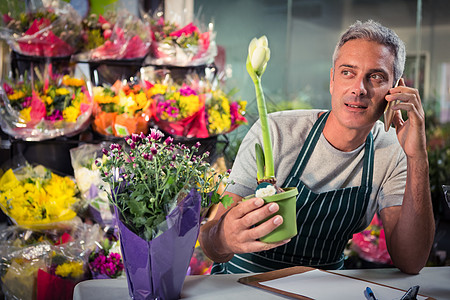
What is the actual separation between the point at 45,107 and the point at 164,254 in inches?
82.8

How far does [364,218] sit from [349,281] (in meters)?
0.55

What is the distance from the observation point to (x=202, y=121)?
3.15 m

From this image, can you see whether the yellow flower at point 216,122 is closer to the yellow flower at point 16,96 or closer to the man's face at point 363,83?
the yellow flower at point 16,96

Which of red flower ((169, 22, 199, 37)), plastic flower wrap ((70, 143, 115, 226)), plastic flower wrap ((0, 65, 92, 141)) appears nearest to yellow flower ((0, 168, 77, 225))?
plastic flower wrap ((70, 143, 115, 226))

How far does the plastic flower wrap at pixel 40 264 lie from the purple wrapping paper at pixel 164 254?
1205 millimetres

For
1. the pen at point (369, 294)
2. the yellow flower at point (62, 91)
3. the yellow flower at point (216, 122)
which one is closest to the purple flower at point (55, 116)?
the yellow flower at point (62, 91)

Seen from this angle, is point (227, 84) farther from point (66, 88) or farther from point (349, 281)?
point (349, 281)

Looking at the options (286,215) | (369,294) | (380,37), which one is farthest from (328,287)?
(380,37)

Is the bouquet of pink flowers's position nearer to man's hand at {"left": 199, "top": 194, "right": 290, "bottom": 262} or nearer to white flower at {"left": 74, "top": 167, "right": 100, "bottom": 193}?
white flower at {"left": 74, "top": 167, "right": 100, "bottom": 193}

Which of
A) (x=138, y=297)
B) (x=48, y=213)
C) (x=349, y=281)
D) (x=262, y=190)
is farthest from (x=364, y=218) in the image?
(x=48, y=213)

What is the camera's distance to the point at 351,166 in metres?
1.78

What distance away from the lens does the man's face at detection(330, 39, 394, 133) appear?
161 cm

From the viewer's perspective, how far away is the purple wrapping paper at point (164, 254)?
108 cm

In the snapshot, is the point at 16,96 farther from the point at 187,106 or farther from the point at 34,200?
the point at 187,106
